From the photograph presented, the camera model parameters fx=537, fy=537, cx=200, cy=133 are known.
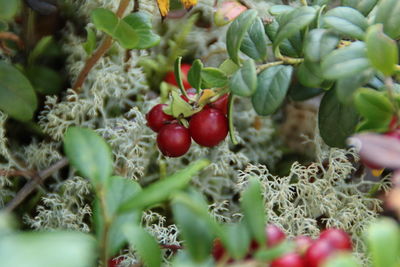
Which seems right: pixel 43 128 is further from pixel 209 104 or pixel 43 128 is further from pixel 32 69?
pixel 209 104

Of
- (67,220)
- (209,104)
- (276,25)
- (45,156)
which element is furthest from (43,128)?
(276,25)

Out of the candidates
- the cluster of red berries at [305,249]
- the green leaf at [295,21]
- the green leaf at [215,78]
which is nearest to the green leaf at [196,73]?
the green leaf at [215,78]

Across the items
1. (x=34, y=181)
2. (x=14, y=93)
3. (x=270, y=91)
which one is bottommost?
(x=34, y=181)

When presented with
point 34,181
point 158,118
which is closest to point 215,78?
point 158,118

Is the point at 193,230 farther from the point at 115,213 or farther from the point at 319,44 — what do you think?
the point at 319,44

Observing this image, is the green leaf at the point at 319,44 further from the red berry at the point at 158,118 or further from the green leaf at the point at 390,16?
the red berry at the point at 158,118

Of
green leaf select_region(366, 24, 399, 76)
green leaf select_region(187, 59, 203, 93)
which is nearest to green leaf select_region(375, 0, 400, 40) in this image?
green leaf select_region(366, 24, 399, 76)

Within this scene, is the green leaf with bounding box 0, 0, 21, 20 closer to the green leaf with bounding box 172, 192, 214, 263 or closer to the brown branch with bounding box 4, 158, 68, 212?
the brown branch with bounding box 4, 158, 68, 212
